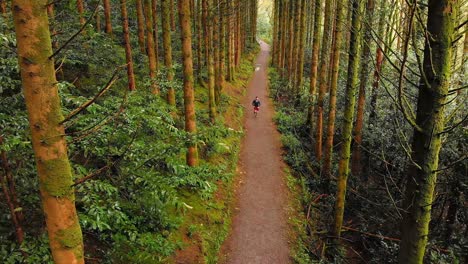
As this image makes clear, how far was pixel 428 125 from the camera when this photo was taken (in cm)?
325

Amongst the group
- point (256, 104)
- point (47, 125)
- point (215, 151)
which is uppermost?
point (47, 125)

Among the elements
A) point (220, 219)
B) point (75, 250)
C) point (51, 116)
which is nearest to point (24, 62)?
point (51, 116)

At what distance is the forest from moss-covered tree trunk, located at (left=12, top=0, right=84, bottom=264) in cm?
1

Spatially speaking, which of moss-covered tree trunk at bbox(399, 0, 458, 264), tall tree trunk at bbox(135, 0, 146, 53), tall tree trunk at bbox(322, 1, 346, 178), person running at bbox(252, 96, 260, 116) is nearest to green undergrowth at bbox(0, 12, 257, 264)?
moss-covered tree trunk at bbox(399, 0, 458, 264)

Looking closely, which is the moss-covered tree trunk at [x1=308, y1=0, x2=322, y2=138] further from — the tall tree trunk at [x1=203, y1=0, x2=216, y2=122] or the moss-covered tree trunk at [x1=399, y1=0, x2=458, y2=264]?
the moss-covered tree trunk at [x1=399, y1=0, x2=458, y2=264]

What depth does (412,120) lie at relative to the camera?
340 centimetres

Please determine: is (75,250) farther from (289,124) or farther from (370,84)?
(289,124)

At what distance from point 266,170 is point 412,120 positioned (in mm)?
11555

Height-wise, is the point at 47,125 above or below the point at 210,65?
above

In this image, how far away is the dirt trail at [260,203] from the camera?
9711 millimetres

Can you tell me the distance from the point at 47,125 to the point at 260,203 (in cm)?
1037

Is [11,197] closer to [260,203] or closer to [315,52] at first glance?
[260,203]

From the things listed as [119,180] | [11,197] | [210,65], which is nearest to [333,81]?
[210,65]

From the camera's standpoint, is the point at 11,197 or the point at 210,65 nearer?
the point at 11,197
